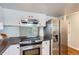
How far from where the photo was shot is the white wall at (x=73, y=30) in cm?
378

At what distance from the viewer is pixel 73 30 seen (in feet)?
13.4

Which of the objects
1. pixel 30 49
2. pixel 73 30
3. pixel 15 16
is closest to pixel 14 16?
pixel 15 16

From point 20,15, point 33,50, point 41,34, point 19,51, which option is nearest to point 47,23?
point 41,34

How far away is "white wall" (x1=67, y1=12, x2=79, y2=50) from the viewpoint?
3779mm

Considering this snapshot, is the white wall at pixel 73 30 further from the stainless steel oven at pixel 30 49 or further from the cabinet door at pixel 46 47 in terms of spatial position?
the stainless steel oven at pixel 30 49

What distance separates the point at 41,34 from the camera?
3.21 m

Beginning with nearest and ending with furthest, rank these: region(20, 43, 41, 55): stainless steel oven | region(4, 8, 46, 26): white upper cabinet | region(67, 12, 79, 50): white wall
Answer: region(20, 43, 41, 55): stainless steel oven
region(4, 8, 46, 26): white upper cabinet
region(67, 12, 79, 50): white wall

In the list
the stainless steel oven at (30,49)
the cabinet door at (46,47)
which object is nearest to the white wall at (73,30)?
the cabinet door at (46,47)

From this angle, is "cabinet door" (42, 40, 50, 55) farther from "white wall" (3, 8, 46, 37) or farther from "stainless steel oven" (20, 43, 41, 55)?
"white wall" (3, 8, 46, 37)

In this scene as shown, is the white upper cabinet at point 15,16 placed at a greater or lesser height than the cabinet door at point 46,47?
greater

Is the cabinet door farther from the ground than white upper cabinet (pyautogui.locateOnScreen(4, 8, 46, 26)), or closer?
closer

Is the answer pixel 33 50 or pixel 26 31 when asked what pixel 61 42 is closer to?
pixel 26 31

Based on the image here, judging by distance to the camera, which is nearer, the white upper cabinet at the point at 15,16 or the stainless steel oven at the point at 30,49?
the stainless steel oven at the point at 30,49

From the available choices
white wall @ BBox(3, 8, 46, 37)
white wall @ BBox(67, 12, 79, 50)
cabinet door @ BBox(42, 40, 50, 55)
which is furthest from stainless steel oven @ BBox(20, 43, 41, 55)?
white wall @ BBox(67, 12, 79, 50)
